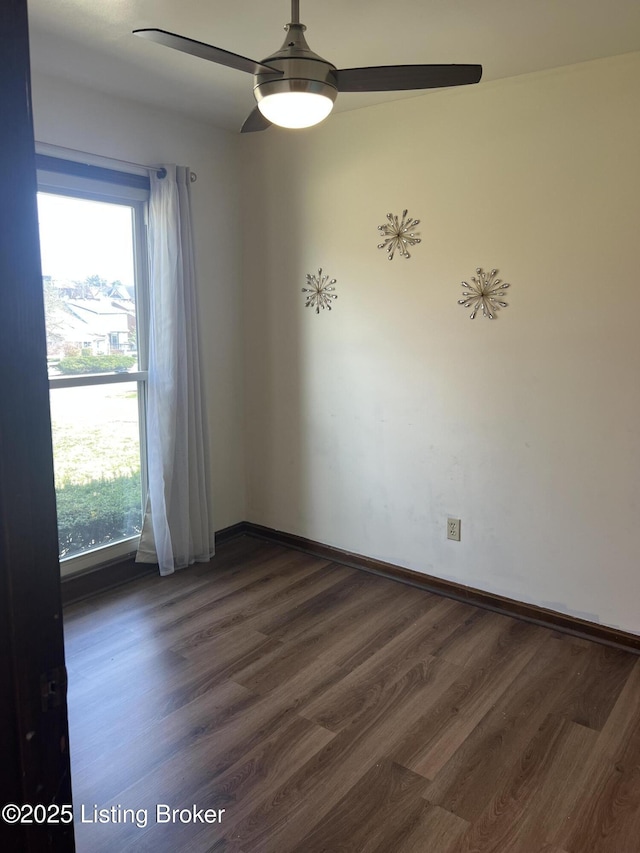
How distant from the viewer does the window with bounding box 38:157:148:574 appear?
296cm

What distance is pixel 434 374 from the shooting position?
3.12 meters

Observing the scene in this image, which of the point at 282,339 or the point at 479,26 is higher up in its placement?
the point at 479,26

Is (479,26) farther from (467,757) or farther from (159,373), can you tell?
(467,757)

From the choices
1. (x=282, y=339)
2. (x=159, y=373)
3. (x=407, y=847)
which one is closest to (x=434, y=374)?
(x=282, y=339)

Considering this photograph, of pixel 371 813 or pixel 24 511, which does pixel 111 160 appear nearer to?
pixel 24 511

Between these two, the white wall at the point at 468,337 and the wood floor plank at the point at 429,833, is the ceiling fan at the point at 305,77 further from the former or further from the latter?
the wood floor plank at the point at 429,833

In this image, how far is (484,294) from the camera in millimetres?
2914

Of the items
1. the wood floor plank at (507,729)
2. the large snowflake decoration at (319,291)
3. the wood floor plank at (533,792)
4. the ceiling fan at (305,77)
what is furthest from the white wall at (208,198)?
the wood floor plank at (533,792)

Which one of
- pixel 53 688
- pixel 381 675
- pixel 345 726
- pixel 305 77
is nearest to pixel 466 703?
pixel 381 675

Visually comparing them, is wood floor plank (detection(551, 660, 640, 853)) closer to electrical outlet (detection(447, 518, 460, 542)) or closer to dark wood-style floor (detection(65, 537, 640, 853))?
dark wood-style floor (detection(65, 537, 640, 853))

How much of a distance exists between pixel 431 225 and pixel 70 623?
2.60 meters

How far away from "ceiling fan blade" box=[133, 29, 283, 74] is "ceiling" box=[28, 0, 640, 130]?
0.56m

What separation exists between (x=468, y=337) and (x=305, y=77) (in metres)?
1.57

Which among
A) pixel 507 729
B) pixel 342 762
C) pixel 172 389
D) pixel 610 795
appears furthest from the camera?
pixel 172 389
